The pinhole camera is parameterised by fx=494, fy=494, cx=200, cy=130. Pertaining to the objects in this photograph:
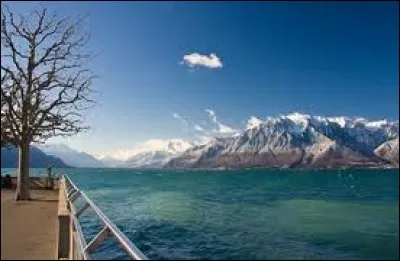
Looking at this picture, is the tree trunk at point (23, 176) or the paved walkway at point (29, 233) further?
the tree trunk at point (23, 176)

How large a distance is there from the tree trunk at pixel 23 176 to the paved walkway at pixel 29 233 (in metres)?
4.91

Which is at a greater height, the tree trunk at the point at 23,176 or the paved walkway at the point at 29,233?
the tree trunk at the point at 23,176

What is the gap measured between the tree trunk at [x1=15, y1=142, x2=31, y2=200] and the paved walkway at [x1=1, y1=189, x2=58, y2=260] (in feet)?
16.1

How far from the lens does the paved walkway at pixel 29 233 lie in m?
9.80

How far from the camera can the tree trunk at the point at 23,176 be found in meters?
25.5

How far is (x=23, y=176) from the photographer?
85.7 ft

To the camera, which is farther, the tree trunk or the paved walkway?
the tree trunk

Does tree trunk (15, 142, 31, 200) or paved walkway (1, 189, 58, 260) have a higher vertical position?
tree trunk (15, 142, 31, 200)

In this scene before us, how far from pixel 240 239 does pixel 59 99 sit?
44.0 feet

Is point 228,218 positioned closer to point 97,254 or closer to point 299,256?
point 299,256

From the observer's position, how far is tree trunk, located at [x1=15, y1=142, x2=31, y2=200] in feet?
83.7

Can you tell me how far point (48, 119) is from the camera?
28.5 metres

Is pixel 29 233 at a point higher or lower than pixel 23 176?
lower

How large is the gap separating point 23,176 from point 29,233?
14.0 meters
